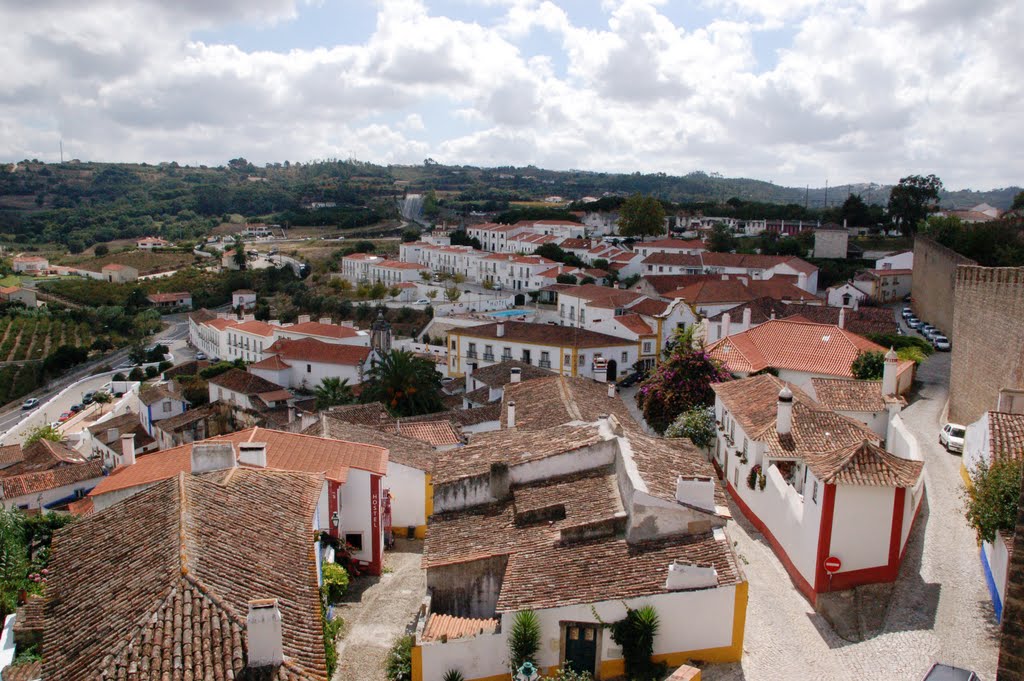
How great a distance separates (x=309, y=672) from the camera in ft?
28.7

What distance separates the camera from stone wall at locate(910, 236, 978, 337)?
37.9 metres

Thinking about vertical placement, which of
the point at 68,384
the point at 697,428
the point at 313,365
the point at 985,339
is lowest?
the point at 68,384

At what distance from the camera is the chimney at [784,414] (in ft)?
54.1

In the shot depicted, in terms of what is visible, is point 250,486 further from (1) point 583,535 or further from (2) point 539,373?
(2) point 539,373

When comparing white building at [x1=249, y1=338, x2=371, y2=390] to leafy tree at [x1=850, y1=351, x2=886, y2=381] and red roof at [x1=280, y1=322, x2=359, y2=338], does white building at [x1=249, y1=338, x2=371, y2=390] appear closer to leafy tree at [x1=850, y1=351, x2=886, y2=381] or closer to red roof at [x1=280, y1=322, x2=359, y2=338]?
red roof at [x1=280, y1=322, x2=359, y2=338]

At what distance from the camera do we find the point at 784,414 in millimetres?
16531

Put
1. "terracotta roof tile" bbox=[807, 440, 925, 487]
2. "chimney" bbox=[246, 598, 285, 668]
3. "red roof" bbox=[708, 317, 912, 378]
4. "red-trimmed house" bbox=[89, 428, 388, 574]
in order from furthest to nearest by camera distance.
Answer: "red roof" bbox=[708, 317, 912, 378], "red-trimmed house" bbox=[89, 428, 388, 574], "terracotta roof tile" bbox=[807, 440, 925, 487], "chimney" bbox=[246, 598, 285, 668]

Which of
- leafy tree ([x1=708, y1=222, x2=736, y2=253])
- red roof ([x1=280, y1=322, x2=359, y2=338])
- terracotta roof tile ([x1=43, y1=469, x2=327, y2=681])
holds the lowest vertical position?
red roof ([x1=280, y1=322, x2=359, y2=338])

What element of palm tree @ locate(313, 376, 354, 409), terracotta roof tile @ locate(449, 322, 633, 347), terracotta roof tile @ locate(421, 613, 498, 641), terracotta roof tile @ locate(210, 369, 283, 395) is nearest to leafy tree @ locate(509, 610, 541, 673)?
terracotta roof tile @ locate(421, 613, 498, 641)

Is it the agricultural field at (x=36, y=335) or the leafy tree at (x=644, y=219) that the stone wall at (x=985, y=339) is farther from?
the agricultural field at (x=36, y=335)

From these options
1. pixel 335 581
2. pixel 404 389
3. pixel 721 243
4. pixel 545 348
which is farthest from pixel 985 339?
pixel 721 243

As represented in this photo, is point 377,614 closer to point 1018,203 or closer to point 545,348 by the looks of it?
point 545,348

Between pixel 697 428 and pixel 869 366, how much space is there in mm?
6799

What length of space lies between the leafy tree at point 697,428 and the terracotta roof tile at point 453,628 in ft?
36.2
